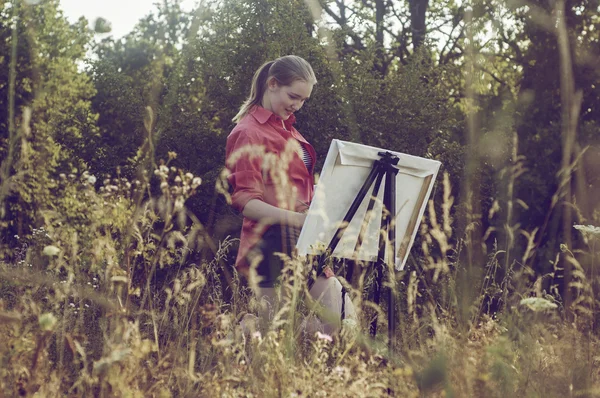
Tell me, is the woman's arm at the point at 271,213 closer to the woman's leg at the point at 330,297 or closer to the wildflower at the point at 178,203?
the woman's leg at the point at 330,297

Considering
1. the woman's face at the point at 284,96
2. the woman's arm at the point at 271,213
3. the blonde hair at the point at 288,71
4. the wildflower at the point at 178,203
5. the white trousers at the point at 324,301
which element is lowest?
the white trousers at the point at 324,301

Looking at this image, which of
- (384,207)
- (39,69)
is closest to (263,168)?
(384,207)

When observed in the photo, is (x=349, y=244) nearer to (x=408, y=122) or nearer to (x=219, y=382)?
(x=219, y=382)

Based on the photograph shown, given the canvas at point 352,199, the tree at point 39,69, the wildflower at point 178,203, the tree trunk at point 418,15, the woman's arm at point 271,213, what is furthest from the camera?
→ the tree trunk at point 418,15

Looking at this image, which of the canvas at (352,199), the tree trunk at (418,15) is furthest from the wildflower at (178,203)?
the tree trunk at (418,15)

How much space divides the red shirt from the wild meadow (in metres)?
0.13

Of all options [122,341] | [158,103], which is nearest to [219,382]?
[122,341]

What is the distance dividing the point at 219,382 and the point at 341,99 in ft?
19.2

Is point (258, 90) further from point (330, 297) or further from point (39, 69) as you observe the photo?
point (39, 69)

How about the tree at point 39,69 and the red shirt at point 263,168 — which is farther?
the tree at point 39,69

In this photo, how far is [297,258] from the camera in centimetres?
246

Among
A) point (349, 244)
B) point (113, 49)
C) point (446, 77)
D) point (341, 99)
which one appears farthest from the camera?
point (113, 49)

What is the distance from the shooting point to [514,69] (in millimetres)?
12500

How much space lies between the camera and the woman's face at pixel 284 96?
10.6ft
